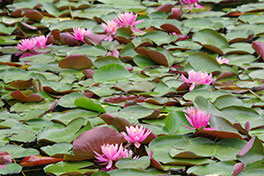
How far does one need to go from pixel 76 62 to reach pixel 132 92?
587 mm

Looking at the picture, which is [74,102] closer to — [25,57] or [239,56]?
[25,57]

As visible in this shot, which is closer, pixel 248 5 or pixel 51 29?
pixel 51 29

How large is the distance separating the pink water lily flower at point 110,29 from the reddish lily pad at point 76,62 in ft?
1.68

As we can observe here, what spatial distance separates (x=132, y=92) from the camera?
268 centimetres

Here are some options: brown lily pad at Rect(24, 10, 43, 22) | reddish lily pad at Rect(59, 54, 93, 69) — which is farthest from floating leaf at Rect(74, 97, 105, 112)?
brown lily pad at Rect(24, 10, 43, 22)

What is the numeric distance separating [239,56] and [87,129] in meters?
1.47

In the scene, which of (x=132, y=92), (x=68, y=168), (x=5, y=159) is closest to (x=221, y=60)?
(x=132, y=92)

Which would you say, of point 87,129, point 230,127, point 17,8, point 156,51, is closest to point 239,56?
point 156,51

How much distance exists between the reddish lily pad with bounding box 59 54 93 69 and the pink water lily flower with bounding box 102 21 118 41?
0.51 metres

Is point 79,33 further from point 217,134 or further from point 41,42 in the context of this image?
point 217,134

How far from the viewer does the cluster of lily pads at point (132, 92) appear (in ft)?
6.18

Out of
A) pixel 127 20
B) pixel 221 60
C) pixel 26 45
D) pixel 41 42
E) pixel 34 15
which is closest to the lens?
pixel 221 60

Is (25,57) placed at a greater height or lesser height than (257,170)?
lesser

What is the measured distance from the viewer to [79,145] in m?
1.92
